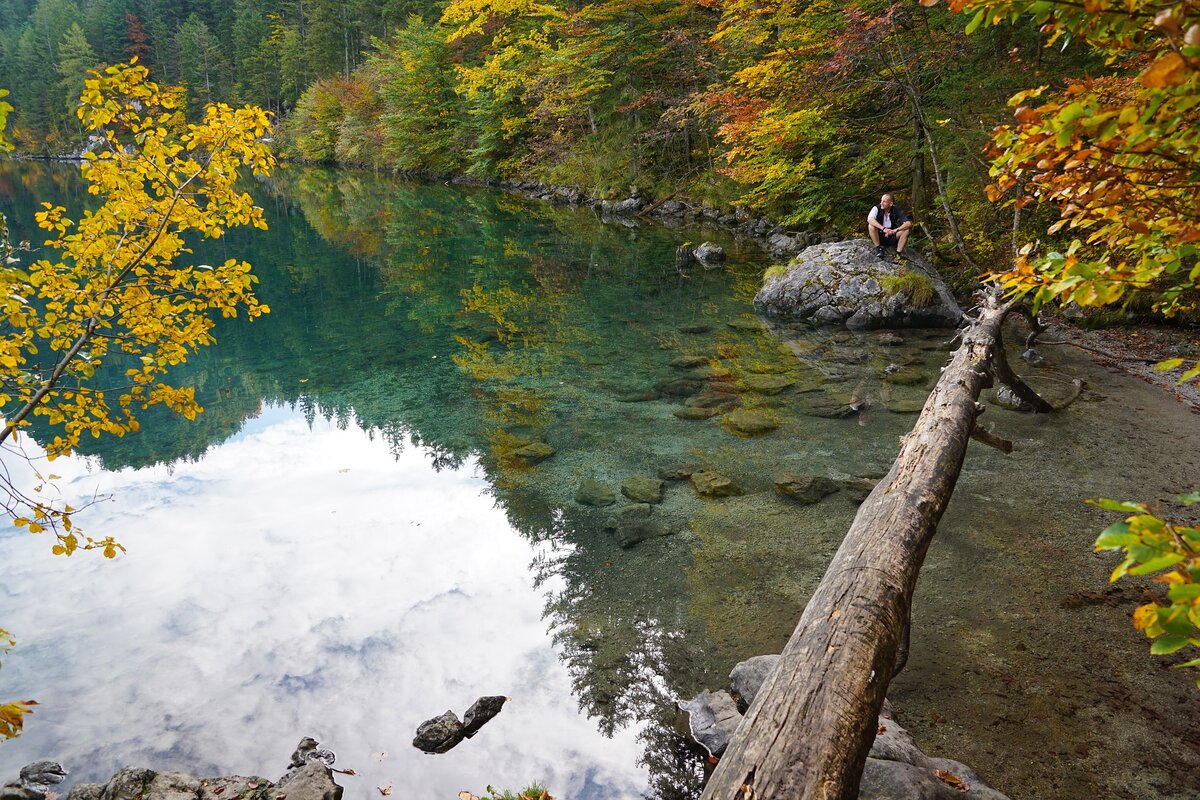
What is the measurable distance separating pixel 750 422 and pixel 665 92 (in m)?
20.2

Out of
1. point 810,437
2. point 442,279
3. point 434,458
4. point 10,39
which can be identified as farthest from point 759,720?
point 10,39

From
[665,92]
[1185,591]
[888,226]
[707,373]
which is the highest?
[665,92]

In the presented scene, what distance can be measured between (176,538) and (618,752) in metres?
4.68

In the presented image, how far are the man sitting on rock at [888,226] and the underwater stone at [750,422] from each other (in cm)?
547

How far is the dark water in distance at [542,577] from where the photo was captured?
144 inches

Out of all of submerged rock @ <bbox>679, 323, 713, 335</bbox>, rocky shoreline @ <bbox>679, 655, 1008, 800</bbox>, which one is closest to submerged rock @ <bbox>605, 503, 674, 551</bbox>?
rocky shoreline @ <bbox>679, 655, 1008, 800</bbox>

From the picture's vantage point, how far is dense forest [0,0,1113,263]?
1141cm

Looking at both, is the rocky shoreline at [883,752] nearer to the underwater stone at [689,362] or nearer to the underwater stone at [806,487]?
the underwater stone at [806,487]

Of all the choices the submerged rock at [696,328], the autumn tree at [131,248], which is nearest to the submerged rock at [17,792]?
the autumn tree at [131,248]

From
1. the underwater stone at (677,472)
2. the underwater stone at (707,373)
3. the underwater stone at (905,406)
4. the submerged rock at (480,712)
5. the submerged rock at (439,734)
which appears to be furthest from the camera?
the underwater stone at (707,373)

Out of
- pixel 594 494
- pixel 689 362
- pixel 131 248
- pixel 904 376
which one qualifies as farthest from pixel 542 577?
pixel 904 376

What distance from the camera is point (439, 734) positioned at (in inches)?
149

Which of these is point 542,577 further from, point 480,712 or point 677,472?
point 677,472

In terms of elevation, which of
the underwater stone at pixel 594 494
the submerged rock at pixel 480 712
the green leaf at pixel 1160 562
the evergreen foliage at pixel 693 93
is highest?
the evergreen foliage at pixel 693 93
